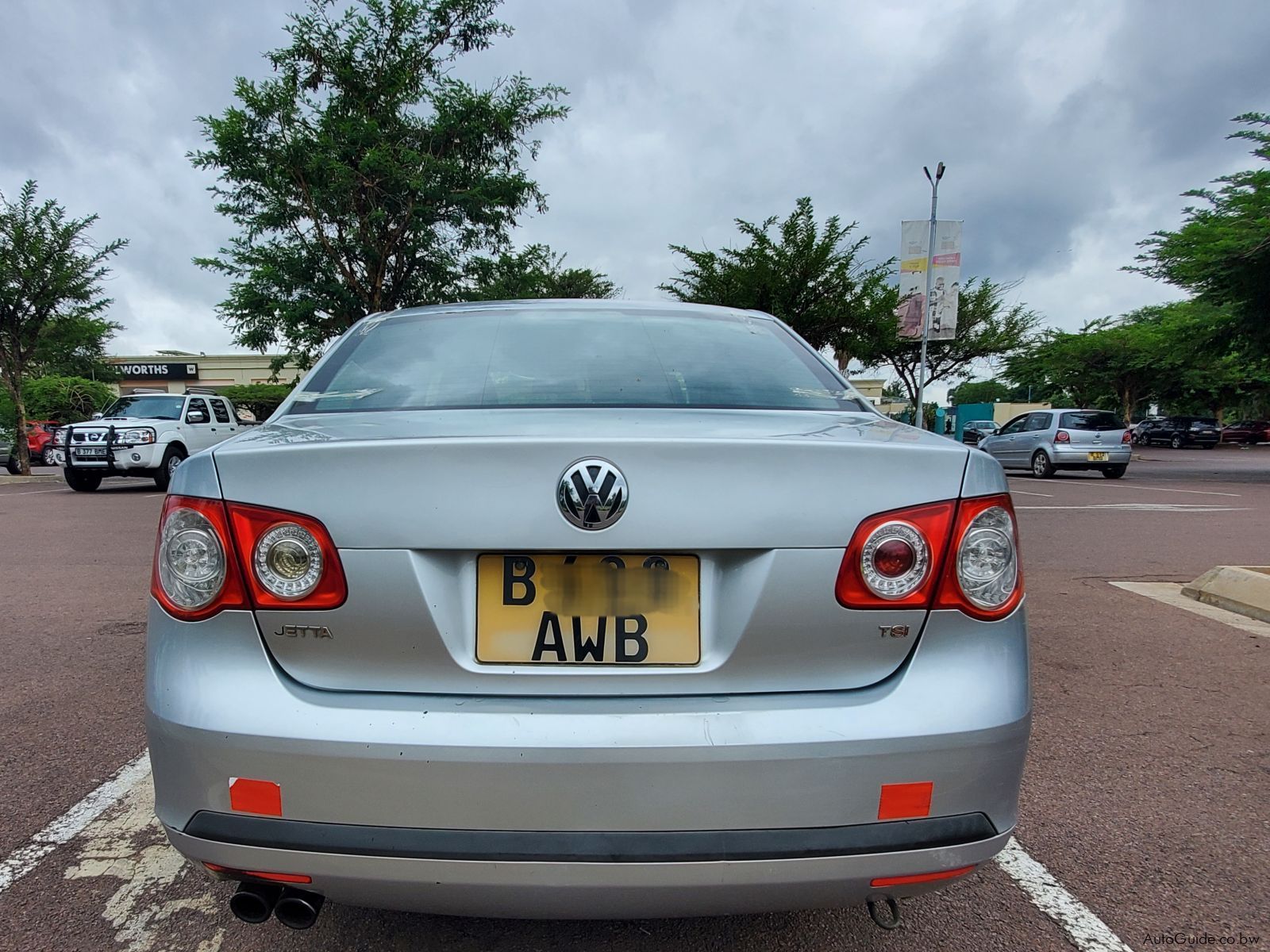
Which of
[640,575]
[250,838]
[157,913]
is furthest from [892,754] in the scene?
[157,913]

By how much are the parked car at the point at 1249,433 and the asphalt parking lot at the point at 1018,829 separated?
146 ft

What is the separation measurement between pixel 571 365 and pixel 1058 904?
6.10 feet

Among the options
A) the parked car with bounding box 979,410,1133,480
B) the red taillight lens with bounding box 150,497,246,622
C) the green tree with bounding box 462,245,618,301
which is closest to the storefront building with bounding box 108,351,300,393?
the green tree with bounding box 462,245,618,301

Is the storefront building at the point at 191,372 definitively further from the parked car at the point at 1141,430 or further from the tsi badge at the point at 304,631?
the tsi badge at the point at 304,631

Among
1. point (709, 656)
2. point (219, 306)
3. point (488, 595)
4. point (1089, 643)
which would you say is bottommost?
point (1089, 643)

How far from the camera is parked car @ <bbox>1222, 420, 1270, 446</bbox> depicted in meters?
39.6

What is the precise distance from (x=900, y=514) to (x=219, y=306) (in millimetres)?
17050

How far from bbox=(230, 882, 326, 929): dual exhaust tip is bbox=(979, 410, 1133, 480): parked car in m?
17.0

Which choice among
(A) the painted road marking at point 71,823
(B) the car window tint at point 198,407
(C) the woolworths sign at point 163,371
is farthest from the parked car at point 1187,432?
(C) the woolworths sign at point 163,371

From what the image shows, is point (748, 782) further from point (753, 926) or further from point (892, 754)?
point (753, 926)

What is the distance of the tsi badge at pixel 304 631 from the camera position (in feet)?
4.46

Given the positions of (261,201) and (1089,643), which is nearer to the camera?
(1089,643)

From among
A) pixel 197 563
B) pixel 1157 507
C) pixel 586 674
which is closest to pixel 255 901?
pixel 197 563

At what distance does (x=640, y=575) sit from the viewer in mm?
1353
